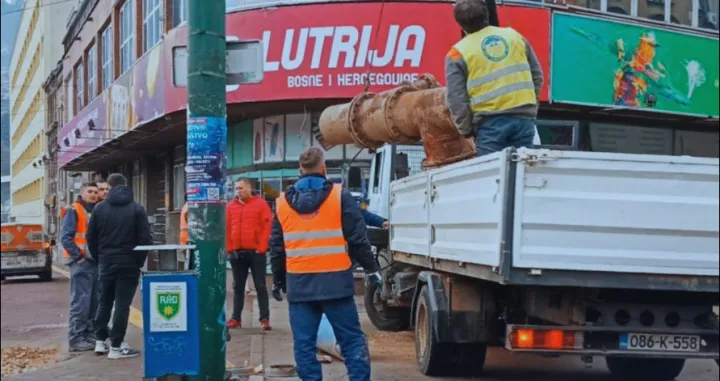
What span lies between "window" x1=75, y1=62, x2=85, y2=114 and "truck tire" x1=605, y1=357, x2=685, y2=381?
28708 mm

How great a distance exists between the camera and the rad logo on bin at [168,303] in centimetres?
612

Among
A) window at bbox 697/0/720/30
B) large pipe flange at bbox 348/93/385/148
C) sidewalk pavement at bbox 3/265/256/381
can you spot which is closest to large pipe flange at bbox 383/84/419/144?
large pipe flange at bbox 348/93/385/148

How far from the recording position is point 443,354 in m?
7.11

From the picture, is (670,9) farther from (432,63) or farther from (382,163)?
(382,163)

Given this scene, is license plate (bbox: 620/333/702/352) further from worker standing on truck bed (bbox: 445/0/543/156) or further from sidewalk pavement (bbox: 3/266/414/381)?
sidewalk pavement (bbox: 3/266/414/381)

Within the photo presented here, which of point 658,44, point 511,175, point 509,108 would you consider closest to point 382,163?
point 509,108

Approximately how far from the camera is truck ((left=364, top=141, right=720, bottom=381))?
205 inches

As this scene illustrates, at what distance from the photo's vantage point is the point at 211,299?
6.21 metres

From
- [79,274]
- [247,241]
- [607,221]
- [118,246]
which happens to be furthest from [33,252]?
[607,221]

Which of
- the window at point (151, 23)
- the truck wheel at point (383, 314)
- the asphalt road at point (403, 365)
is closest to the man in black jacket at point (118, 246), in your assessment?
the asphalt road at point (403, 365)

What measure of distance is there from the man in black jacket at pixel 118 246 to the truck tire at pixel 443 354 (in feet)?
9.23

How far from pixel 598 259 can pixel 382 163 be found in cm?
543

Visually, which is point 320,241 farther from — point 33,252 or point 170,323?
point 33,252

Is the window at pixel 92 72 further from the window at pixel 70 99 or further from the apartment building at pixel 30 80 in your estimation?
the apartment building at pixel 30 80
